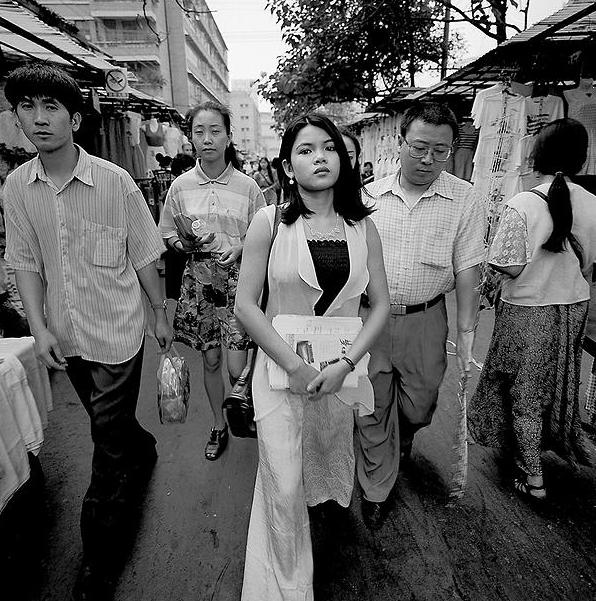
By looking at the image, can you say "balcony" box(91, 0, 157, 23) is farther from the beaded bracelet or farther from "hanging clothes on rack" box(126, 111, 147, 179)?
the beaded bracelet

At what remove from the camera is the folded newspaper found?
65.7 inches

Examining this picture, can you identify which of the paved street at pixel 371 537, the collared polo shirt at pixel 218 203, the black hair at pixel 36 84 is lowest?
the paved street at pixel 371 537

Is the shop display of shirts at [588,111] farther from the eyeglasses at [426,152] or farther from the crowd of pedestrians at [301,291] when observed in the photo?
the eyeglasses at [426,152]

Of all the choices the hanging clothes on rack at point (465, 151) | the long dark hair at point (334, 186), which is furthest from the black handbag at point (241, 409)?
the hanging clothes on rack at point (465, 151)

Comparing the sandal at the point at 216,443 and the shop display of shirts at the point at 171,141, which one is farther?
the shop display of shirts at the point at 171,141

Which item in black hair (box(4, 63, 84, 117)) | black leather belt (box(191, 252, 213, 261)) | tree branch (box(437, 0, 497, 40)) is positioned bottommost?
black leather belt (box(191, 252, 213, 261))

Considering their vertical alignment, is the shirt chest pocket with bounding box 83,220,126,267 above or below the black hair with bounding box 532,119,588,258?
below

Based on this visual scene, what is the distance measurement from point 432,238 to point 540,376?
1.02 meters

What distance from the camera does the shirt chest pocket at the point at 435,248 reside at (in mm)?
2236

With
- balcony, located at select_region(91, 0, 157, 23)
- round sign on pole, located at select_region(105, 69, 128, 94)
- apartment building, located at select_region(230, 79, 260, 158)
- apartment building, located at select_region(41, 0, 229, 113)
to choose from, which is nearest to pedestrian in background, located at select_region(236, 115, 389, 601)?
round sign on pole, located at select_region(105, 69, 128, 94)

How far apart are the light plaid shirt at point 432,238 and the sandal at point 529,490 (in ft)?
4.05

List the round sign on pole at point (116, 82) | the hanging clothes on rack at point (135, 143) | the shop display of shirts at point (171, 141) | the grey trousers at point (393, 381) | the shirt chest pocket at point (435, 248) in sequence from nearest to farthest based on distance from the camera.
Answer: the shirt chest pocket at point (435, 248) → the grey trousers at point (393, 381) → the round sign on pole at point (116, 82) → the hanging clothes on rack at point (135, 143) → the shop display of shirts at point (171, 141)

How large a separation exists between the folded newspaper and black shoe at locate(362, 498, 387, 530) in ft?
3.30

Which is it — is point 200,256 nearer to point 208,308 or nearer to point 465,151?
point 208,308
